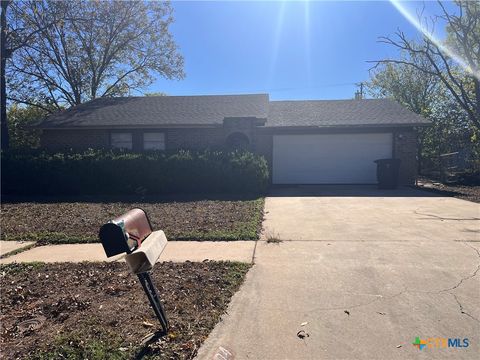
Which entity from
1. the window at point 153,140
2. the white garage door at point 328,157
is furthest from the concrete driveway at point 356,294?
the window at point 153,140

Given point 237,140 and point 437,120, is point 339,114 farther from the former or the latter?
point 437,120

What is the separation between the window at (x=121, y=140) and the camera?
1788cm

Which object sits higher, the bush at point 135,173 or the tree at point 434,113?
the tree at point 434,113

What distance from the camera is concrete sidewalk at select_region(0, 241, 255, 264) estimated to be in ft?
18.7

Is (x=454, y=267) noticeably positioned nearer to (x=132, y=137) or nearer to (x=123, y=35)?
(x=132, y=137)

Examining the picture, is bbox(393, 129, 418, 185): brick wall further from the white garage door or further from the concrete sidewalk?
the concrete sidewalk

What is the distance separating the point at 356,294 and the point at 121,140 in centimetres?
1582

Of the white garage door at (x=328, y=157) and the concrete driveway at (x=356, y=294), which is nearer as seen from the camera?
the concrete driveway at (x=356, y=294)

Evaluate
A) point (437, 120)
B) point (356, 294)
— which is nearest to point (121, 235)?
point (356, 294)

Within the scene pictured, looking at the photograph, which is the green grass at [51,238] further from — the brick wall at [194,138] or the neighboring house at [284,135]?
the brick wall at [194,138]

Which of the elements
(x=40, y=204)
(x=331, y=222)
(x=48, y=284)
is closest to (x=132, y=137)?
(x=40, y=204)

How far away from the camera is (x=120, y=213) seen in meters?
9.54

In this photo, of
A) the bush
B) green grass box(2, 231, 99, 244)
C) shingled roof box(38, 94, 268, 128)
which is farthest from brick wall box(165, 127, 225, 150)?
green grass box(2, 231, 99, 244)

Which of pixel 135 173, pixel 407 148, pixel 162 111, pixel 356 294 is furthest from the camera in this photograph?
pixel 162 111
